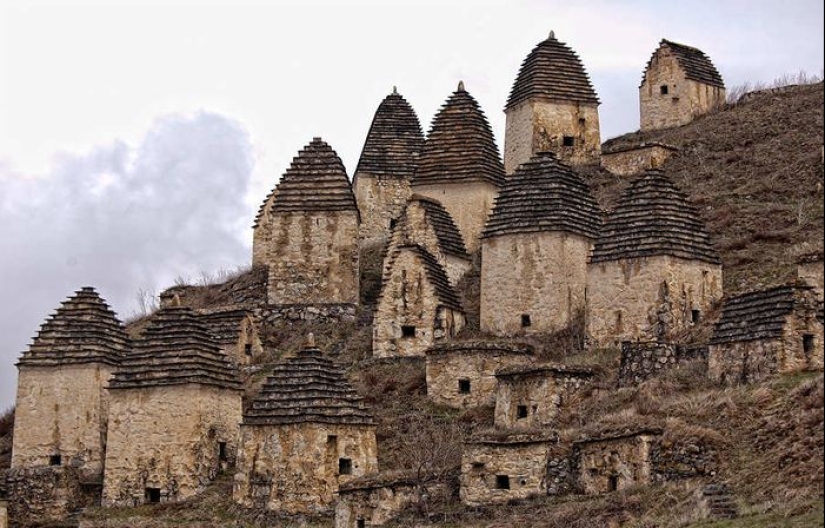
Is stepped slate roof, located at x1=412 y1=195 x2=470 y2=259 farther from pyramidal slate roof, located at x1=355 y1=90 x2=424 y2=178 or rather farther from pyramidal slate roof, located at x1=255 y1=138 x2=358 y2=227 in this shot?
pyramidal slate roof, located at x1=355 y1=90 x2=424 y2=178

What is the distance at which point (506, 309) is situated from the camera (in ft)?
176

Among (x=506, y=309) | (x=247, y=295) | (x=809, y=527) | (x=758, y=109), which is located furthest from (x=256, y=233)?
(x=809, y=527)

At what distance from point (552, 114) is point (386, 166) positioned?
621cm

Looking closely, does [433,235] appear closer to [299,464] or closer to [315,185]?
[315,185]

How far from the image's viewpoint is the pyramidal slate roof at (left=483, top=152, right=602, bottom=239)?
54406 mm

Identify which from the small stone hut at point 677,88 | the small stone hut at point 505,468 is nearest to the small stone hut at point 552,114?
the small stone hut at point 677,88

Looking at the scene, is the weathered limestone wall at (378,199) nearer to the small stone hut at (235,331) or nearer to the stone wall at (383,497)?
the small stone hut at (235,331)

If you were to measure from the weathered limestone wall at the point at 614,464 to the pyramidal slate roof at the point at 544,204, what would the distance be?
12.3 meters

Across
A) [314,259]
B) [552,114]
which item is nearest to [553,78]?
[552,114]

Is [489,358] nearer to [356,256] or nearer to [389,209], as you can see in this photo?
[356,256]

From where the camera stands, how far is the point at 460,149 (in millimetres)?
63188

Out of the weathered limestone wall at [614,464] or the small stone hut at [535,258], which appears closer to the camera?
the weathered limestone wall at [614,464]

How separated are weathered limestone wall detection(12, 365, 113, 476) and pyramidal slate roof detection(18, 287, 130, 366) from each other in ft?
0.89

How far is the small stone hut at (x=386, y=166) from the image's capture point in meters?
69.2
